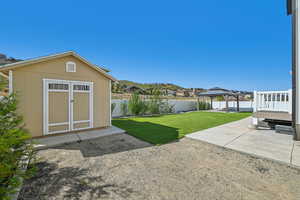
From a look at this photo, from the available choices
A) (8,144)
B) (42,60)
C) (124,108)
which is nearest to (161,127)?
(124,108)

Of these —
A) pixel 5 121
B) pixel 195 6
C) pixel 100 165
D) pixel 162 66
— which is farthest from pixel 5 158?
pixel 162 66

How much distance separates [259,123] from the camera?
5.63 metres

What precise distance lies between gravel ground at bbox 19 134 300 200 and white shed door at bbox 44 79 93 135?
1.40 meters

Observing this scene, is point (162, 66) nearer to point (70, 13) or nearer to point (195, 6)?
point (195, 6)

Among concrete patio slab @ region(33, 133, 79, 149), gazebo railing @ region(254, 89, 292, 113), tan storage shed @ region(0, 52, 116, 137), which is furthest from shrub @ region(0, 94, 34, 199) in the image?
gazebo railing @ region(254, 89, 292, 113)

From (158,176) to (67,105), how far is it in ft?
14.3

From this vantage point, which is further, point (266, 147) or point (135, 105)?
point (135, 105)

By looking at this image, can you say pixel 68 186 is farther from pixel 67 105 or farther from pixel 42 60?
pixel 42 60

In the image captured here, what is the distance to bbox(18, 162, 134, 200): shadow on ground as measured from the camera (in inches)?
71.6

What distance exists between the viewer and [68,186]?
6.64 ft

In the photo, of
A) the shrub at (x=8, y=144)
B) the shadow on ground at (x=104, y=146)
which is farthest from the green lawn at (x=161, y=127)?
the shrub at (x=8, y=144)

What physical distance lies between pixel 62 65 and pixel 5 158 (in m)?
3.94

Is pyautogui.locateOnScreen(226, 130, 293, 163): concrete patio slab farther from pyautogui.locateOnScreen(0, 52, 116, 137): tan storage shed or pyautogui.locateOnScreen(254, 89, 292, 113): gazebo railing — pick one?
pyautogui.locateOnScreen(0, 52, 116, 137): tan storage shed

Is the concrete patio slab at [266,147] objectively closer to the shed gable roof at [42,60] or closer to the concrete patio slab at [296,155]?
Result: the concrete patio slab at [296,155]
